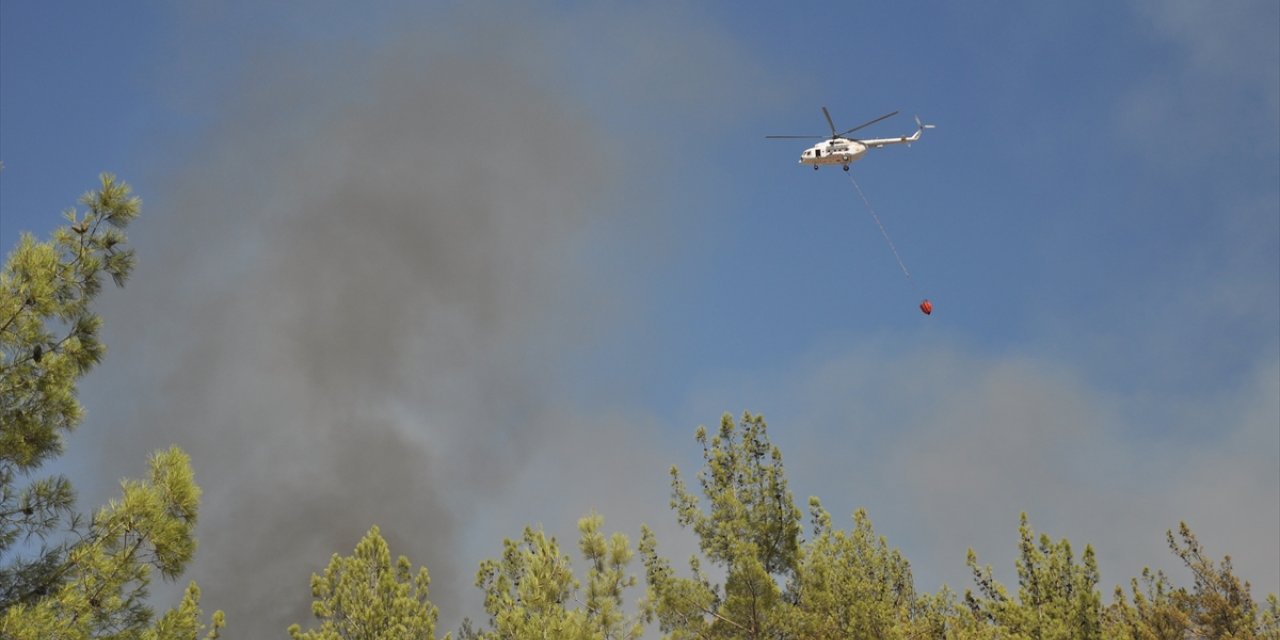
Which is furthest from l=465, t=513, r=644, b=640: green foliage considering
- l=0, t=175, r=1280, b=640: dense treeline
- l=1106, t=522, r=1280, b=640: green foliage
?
l=1106, t=522, r=1280, b=640: green foliage

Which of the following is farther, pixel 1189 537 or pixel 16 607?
pixel 1189 537

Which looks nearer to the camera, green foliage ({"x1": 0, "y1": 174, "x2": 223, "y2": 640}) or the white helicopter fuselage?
green foliage ({"x1": 0, "y1": 174, "x2": 223, "y2": 640})

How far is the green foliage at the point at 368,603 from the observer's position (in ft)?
65.0

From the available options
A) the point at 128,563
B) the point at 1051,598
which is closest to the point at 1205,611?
the point at 1051,598

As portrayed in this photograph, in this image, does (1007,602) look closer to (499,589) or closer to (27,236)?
(499,589)

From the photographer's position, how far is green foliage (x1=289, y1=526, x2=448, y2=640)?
19.8 metres

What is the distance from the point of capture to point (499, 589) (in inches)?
803

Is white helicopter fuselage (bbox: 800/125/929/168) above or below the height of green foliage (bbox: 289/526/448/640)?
above

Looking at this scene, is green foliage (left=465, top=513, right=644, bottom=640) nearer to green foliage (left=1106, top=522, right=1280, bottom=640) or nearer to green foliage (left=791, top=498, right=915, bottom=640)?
green foliage (left=791, top=498, right=915, bottom=640)

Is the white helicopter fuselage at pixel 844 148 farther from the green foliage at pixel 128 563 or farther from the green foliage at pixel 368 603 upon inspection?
the green foliage at pixel 128 563

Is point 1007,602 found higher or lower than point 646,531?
lower

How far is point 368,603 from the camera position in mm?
20109

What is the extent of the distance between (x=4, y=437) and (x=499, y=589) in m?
12.5

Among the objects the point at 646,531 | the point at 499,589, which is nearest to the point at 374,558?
the point at 499,589
